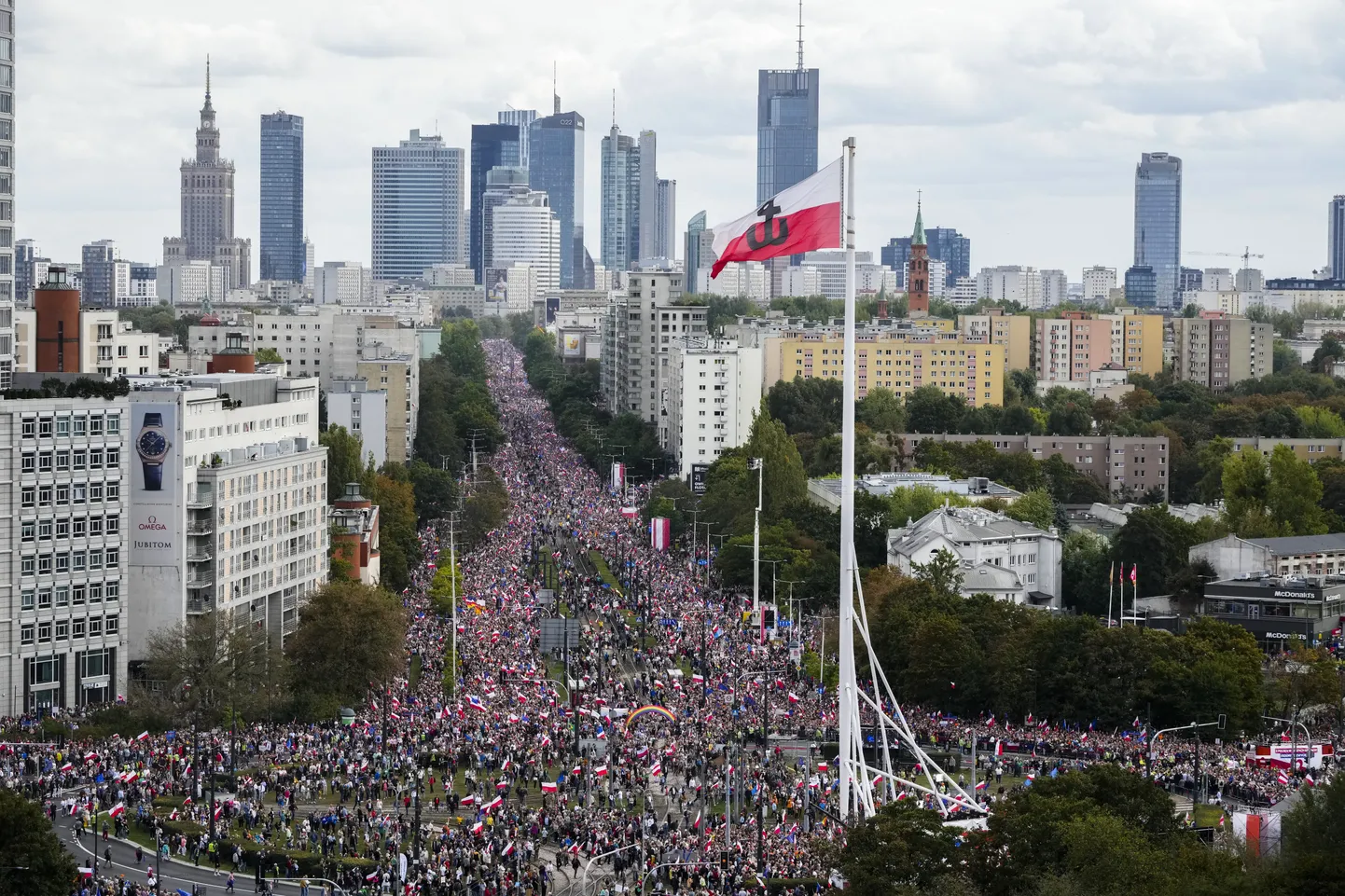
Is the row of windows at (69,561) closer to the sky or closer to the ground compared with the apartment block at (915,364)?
closer to the ground

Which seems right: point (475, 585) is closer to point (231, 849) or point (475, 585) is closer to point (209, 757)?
point (209, 757)

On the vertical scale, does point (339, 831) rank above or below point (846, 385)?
below

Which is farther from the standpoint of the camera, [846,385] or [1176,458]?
[1176,458]

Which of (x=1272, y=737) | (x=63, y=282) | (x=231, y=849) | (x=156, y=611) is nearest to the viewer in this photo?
(x=231, y=849)

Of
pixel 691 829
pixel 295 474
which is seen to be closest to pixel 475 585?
pixel 295 474

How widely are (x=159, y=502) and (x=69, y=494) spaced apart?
3.25 meters

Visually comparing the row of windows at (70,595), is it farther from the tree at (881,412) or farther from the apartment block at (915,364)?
the apartment block at (915,364)

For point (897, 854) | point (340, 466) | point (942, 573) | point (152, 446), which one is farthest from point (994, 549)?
point (897, 854)

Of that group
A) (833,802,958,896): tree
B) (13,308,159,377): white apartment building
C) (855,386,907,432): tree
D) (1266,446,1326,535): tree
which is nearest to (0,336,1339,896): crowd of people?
(833,802,958,896): tree

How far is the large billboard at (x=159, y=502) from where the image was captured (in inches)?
2815

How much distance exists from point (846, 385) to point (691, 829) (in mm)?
16128

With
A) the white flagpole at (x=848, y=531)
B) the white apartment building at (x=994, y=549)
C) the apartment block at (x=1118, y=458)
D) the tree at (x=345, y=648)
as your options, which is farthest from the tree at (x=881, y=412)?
the white flagpole at (x=848, y=531)

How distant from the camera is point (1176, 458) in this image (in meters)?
145

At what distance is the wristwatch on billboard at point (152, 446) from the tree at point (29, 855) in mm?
29717
